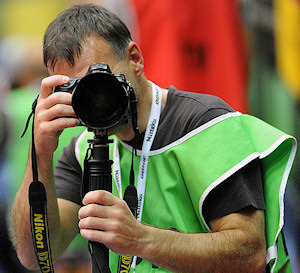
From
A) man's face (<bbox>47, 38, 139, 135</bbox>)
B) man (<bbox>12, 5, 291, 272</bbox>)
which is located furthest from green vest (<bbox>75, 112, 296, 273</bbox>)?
man's face (<bbox>47, 38, 139, 135</bbox>)

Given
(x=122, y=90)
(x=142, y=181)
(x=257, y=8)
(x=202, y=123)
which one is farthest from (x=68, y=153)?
(x=257, y=8)

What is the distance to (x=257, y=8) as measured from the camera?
1.48m

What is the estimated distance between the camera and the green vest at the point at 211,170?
914 mm

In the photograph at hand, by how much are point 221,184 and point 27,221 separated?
0.47 meters

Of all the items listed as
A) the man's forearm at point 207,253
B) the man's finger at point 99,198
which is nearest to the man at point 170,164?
the man's forearm at point 207,253

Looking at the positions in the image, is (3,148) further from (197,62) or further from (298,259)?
(298,259)

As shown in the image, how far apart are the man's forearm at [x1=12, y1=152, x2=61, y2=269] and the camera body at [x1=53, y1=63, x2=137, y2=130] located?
33cm

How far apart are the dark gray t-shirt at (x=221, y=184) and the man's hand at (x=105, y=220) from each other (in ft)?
0.90

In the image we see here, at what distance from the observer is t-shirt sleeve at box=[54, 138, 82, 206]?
117 cm

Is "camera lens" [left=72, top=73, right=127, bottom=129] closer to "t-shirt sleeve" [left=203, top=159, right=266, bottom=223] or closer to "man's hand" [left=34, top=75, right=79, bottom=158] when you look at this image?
"man's hand" [left=34, top=75, right=79, bottom=158]

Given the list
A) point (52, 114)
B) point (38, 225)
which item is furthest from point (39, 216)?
point (52, 114)

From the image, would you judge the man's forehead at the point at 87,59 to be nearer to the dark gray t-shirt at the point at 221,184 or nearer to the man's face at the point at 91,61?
the man's face at the point at 91,61

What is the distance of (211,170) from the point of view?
0.91 m

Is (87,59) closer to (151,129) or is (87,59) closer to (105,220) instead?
(151,129)
